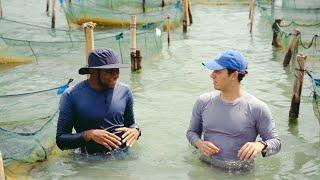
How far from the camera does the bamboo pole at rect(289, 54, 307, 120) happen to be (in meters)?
7.41

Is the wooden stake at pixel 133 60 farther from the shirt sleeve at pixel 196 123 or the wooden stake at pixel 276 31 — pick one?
the shirt sleeve at pixel 196 123

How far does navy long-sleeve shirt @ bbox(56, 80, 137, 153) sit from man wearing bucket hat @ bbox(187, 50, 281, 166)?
2.54 feet

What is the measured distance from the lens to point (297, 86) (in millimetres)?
7750

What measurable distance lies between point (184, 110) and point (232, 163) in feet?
12.6

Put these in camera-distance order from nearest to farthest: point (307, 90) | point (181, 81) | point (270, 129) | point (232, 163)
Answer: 1. point (270, 129)
2. point (232, 163)
3. point (307, 90)
4. point (181, 81)

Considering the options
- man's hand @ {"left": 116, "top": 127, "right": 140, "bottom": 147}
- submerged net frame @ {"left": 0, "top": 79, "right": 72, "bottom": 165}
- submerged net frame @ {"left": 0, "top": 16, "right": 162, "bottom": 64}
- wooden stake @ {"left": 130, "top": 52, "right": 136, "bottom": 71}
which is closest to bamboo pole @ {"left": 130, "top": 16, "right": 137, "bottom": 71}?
wooden stake @ {"left": 130, "top": 52, "right": 136, "bottom": 71}

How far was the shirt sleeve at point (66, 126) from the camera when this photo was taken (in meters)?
4.91

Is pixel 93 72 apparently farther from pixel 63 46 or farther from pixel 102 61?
pixel 63 46

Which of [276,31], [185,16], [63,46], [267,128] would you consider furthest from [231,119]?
[185,16]

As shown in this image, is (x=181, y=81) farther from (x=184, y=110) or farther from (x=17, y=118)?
(x=17, y=118)

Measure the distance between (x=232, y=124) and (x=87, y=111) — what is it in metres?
1.44

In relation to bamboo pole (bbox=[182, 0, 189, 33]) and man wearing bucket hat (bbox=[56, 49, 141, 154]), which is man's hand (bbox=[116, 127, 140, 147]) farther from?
bamboo pole (bbox=[182, 0, 189, 33])

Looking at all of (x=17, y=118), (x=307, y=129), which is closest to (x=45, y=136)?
(x=17, y=118)

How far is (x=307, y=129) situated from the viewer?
7.73 meters
